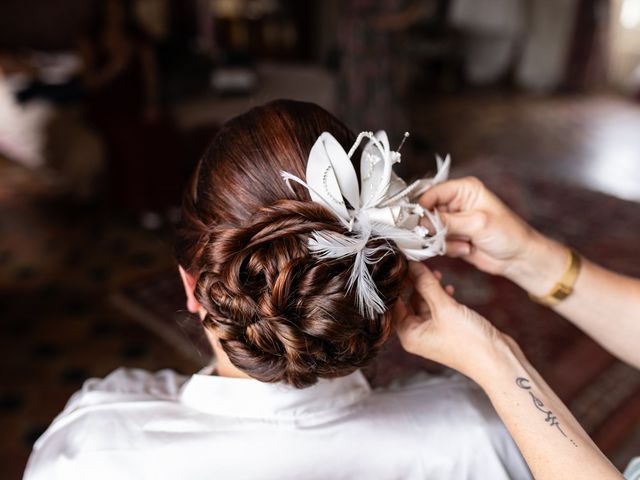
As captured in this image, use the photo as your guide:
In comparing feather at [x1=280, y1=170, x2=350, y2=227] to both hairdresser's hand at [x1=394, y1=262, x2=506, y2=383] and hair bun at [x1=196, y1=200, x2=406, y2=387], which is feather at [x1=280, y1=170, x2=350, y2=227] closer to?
hair bun at [x1=196, y1=200, x2=406, y2=387]

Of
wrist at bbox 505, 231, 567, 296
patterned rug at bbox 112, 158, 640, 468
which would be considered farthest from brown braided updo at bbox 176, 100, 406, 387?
wrist at bbox 505, 231, 567, 296

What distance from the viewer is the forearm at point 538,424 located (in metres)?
0.68

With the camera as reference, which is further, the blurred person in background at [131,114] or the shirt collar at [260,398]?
the blurred person in background at [131,114]

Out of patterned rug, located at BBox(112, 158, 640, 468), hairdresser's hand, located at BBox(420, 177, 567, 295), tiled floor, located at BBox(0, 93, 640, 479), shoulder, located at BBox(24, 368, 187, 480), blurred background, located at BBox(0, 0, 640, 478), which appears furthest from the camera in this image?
tiled floor, located at BBox(0, 93, 640, 479)

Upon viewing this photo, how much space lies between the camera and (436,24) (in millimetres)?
6531

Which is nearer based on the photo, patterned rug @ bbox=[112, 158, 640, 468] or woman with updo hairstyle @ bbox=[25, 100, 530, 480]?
woman with updo hairstyle @ bbox=[25, 100, 530, 480]

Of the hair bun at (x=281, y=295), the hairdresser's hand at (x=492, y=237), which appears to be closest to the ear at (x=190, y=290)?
the hair bun at (x=281, y=295)

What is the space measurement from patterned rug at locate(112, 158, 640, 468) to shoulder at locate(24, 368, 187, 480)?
129mm

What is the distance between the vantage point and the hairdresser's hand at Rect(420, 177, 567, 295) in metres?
0.98

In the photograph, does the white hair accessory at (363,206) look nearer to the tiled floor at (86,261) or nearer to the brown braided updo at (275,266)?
the brown braided updo at (275,266)

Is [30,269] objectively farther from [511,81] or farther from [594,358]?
[511,81]

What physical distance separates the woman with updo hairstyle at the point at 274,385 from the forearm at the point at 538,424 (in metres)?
0.15

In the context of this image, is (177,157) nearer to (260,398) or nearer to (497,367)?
(260,398)

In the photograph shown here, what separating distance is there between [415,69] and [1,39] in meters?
4.23
